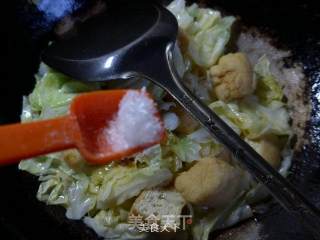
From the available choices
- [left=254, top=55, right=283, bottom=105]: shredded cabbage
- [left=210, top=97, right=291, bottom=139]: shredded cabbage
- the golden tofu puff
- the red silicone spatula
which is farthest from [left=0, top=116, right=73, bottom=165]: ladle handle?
[left=254, top=55, right=283, bottom=105]: shredded cabbage

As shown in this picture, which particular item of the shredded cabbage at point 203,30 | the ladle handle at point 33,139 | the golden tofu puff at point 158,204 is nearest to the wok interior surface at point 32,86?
the shredded cabbage at point 203,30

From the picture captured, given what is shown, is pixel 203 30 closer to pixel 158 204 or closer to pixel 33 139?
pixel 158 204

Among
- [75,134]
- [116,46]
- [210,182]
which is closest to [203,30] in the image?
[116,46]

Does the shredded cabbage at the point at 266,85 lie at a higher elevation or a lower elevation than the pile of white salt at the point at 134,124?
lower

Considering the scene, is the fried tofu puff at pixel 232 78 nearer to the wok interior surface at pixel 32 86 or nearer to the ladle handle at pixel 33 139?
the wok interior surface at pixel 32 86

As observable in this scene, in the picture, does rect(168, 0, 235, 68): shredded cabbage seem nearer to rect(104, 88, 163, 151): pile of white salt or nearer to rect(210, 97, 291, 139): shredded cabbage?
rect(210, 97, 291, 139): shredded cabbage
